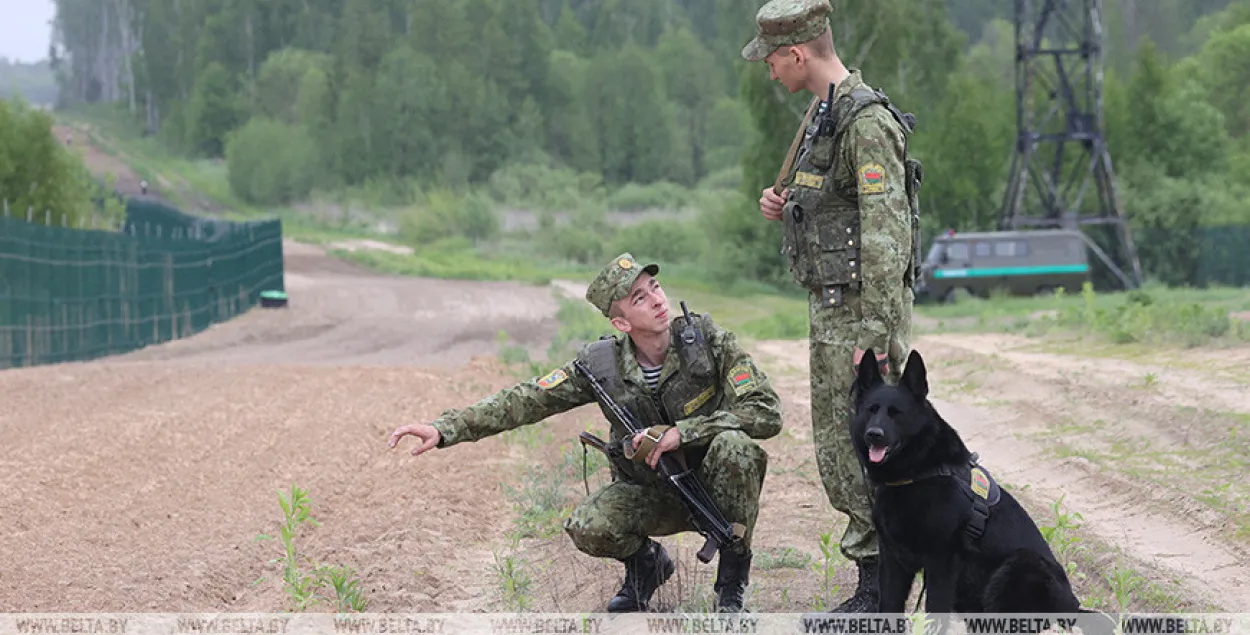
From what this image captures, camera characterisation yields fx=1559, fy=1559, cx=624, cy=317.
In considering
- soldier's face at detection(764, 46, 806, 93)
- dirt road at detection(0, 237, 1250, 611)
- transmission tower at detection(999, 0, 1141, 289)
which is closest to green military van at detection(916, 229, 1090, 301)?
transmission tower at detection(999, 0, 1141, 289)

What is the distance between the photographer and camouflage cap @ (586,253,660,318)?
216 inches

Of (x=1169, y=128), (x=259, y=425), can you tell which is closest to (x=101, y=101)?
(x=1169, y=128)

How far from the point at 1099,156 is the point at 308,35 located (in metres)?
88.5

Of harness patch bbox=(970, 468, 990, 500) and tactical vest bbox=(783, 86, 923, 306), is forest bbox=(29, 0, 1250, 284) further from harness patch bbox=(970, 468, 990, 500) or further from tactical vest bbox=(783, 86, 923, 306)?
harness patch bbox=(970, 468, 990, 500)

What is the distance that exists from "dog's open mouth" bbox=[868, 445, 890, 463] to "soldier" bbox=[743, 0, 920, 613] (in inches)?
19.5

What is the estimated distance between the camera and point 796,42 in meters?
5.46

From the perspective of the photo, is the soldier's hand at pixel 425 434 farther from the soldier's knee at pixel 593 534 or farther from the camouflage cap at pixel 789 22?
the camouflage cap at pixel 789 22

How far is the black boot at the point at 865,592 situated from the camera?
5.36 m

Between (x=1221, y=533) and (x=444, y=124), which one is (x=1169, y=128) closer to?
(x=1221, y=533)

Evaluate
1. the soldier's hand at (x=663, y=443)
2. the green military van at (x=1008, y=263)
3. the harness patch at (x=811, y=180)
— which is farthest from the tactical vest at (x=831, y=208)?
the green military van at (x=1008, y=263)

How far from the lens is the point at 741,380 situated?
5.46 metres

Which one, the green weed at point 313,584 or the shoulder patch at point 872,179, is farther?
the green weed at point 313,584

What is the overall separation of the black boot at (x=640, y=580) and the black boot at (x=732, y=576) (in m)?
0.35

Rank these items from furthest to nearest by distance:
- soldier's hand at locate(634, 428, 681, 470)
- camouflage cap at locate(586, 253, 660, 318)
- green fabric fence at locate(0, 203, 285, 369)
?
green fabric fence at locate(0, 203, 285, 369), camouflage cap at locate(586, 253, 660, 318), soldier's hand at locate(634, 428, 681, 470)
